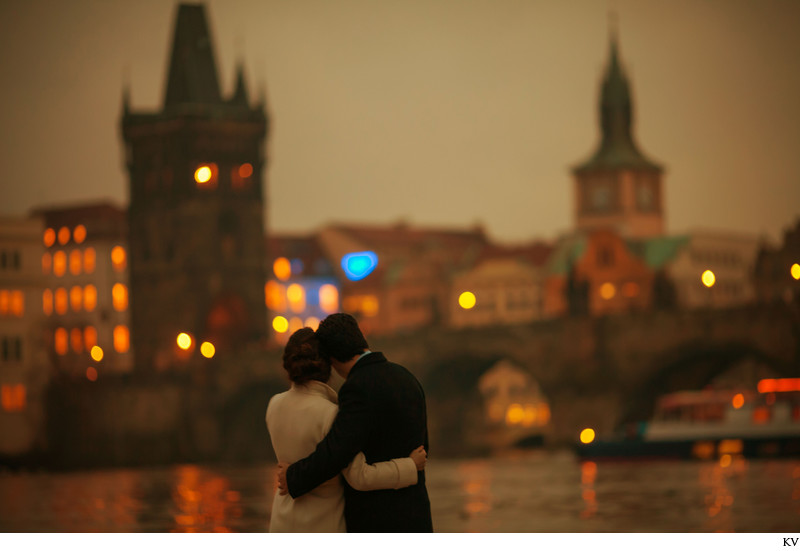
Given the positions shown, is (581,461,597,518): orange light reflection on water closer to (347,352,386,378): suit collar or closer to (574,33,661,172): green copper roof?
(347,352,386,378): suit collar

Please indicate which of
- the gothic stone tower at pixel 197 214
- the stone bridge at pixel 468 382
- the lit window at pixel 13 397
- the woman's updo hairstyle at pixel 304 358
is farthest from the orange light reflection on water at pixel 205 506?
the gothic stone tower at pixel 197 214

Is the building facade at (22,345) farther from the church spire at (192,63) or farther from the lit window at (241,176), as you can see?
the lit window at (241,176)

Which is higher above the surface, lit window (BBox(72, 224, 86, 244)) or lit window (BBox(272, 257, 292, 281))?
lit window (BBox(272, 257, 292, 281))

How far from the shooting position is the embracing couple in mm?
4344

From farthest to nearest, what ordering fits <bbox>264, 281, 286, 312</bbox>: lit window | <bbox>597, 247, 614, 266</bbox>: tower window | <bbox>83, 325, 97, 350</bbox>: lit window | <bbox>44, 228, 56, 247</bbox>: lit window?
<bbox>264, 281, 286, 312</bbox>: lit window → <bbox>597, 247, 614, 266</bbox>: tower window → <bbox>83, 325, 97, 350</bbox>: lit window → <bbox>44, 228, 56, 247</bbox>: lit window

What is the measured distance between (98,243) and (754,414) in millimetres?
22363

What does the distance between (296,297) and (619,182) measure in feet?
41.1

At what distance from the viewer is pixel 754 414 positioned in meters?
31.7

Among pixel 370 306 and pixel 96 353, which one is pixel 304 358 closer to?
pixel 96 353

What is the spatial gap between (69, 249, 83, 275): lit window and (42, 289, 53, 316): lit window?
10.2 feet

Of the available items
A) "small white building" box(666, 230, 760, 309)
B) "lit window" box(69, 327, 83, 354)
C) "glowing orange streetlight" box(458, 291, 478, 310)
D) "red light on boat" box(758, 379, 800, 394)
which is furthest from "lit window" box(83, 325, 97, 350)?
"red light on boat" box(758, 379, 800, 394)

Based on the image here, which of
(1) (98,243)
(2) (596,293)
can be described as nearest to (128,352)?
(1) (98,243)

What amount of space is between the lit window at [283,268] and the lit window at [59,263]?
12304mm
